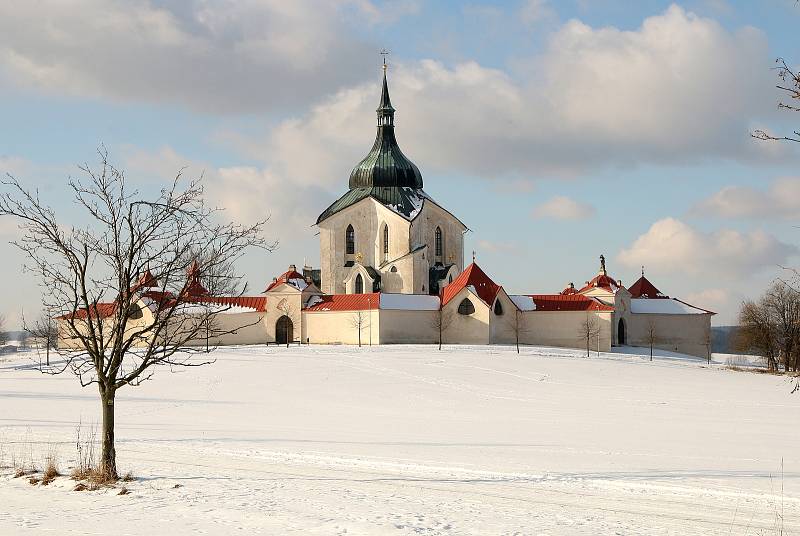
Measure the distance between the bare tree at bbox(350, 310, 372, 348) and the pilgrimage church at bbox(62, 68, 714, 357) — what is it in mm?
79

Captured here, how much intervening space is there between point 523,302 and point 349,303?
15.2 metres

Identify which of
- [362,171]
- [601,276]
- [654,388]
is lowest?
[654,388]

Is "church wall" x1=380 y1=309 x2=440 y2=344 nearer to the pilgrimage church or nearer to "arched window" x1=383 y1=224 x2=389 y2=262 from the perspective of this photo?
the pilgrimage church

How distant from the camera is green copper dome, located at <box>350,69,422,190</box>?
3231 inches

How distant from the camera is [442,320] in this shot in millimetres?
69250

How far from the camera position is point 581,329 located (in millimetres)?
71062

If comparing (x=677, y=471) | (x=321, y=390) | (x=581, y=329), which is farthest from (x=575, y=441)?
(x=581, y=329)

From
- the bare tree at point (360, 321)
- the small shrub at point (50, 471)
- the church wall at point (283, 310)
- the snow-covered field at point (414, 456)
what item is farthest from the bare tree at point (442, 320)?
the small shrub at point (50, 471)

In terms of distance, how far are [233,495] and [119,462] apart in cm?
494

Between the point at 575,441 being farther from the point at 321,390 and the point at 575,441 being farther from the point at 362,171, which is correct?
the point at 362,171

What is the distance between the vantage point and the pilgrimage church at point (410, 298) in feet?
227

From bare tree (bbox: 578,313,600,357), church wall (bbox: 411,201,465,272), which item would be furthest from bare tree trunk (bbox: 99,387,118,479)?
church wall (bbox: 411,201,465,272)

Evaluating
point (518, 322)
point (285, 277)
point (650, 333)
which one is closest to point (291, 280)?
point (285, 277)

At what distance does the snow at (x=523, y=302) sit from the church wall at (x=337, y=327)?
12810 millimetres
